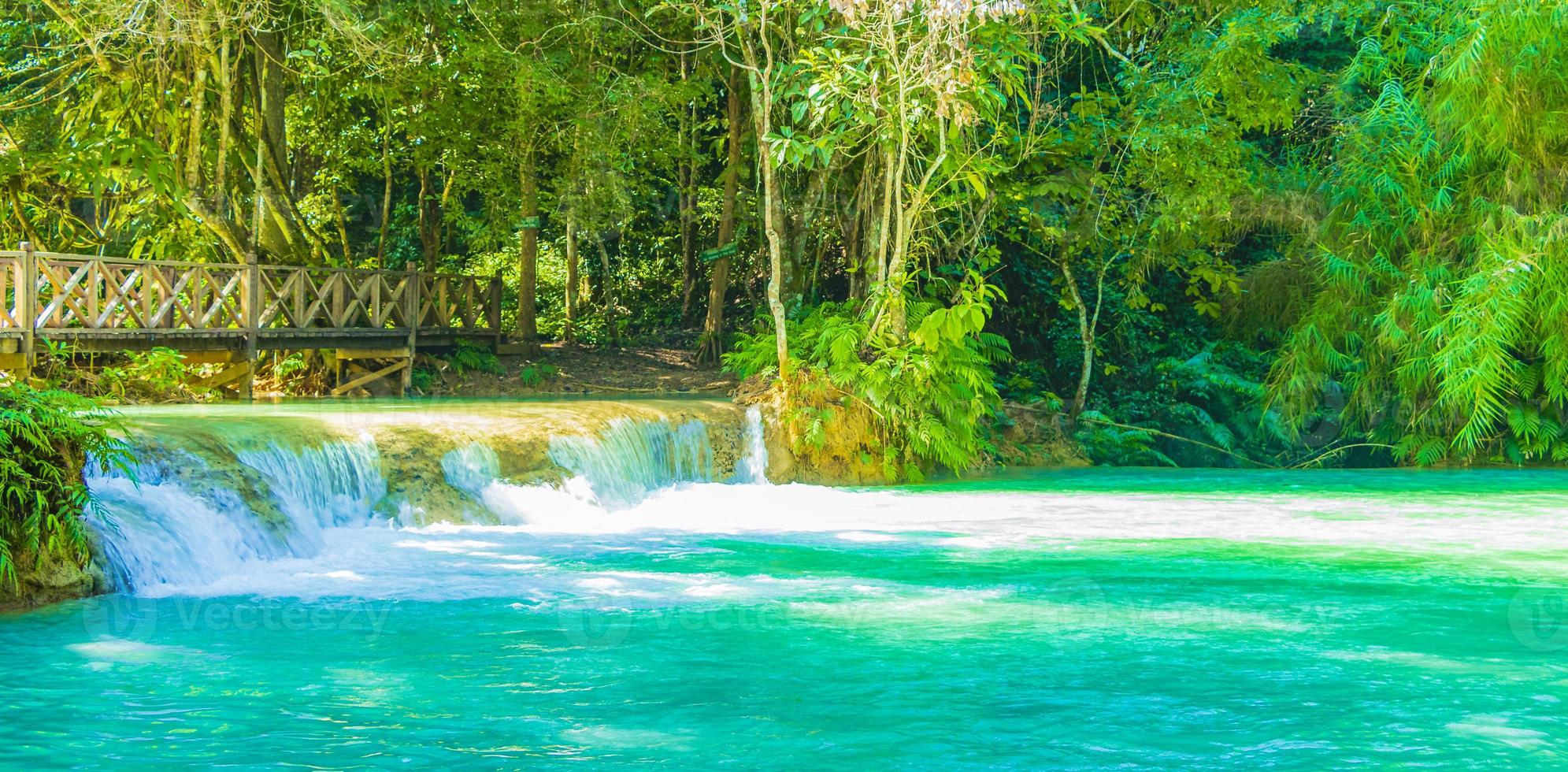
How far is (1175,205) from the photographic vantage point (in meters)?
16.2

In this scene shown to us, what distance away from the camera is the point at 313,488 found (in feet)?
33.1

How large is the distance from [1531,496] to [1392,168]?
16.0 ft

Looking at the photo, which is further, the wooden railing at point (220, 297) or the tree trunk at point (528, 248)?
the tree trunk at point (528, 248)

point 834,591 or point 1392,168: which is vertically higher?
point 1392,168

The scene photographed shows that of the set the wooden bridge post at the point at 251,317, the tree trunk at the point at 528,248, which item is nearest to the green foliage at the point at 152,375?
the wooden bridge post at the point at 251,317

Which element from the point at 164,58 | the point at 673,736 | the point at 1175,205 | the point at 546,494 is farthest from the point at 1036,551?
the point at 164,58

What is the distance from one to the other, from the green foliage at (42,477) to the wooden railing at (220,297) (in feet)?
22.4

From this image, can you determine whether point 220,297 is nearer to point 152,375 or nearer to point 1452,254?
point 152,375

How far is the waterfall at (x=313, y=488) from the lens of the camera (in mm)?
8352

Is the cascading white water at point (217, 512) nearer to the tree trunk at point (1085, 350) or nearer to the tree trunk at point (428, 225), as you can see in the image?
the tree trunk at point (1085, 350)

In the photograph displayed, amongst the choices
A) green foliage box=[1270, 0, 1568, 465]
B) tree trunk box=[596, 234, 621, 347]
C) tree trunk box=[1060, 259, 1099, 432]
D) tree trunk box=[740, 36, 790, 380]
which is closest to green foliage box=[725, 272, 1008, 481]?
tree trunk box=[740, 36, 790, 380]

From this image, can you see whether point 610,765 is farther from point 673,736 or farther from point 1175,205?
point 1175,205

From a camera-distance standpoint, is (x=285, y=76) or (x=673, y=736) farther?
(x=285, y=76)

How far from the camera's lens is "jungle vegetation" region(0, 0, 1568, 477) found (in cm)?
1448
